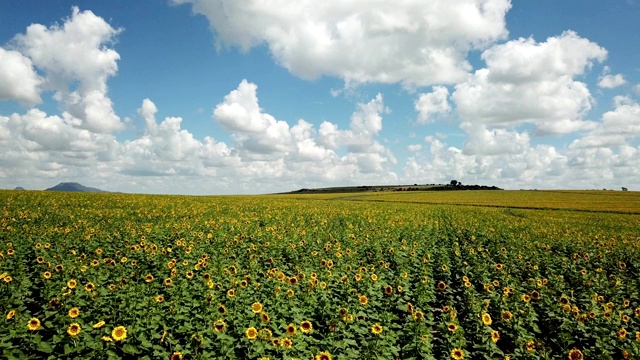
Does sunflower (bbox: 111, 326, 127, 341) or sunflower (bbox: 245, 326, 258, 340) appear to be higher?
sunflower (bbox: 111, 326, 127, 341)

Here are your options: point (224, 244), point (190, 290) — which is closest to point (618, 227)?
point (224, 244)

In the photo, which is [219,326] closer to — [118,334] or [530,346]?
[118,334]

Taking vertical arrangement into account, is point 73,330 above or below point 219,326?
above

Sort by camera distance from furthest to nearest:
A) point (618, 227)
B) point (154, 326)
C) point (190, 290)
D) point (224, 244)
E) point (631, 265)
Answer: point (618, 227), point (631, 265), point (224, 244), point (190, 290), point (154, 326)

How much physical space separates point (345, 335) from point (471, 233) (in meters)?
18.4

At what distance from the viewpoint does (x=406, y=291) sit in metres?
9.42

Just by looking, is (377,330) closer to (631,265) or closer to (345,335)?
(345,335)

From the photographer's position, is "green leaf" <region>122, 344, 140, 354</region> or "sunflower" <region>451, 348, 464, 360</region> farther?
"sunflower" <region>451, 348, 464, 360</region>

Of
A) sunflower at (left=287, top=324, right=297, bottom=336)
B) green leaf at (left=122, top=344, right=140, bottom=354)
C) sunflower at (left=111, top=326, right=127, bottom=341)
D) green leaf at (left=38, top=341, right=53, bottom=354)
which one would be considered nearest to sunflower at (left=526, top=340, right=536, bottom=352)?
sunflower at (left=287, top=324, right=297, bottom=336)

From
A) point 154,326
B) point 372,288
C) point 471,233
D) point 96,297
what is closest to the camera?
point 154,326

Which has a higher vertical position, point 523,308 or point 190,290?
point 190,290

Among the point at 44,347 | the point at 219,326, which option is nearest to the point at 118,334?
the point at 44,347

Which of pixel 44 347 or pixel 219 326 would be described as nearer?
pixel 44 347

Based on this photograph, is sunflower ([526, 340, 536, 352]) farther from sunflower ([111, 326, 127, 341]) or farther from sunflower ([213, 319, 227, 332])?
sunflower ([111, 326, 127, 341])
